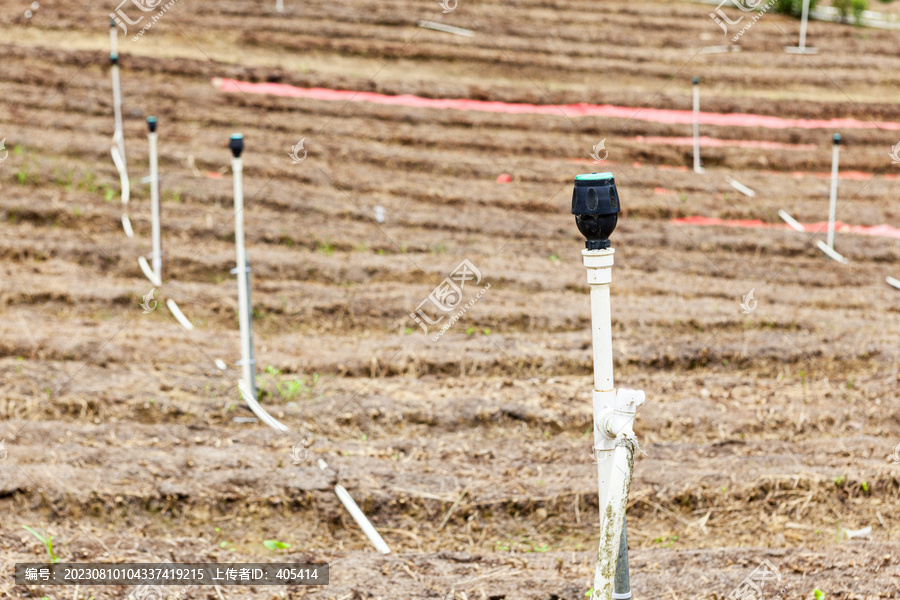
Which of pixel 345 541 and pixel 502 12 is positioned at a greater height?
pixel 502 12

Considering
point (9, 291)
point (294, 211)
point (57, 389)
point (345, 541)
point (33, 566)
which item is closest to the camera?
point (33, 566)

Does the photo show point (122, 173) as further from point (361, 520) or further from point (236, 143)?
point (361, 520)

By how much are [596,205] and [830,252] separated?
30.1 feet

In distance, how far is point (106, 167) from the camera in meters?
11.0

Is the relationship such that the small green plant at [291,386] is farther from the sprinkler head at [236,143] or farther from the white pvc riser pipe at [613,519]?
the white pvc riser pipe at [613,519]

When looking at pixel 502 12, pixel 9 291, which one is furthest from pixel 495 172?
pixel 502 12

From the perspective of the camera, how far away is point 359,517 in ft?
15.6

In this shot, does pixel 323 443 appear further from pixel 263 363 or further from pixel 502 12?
pixel 502 12

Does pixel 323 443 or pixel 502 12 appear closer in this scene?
pixel 323 443

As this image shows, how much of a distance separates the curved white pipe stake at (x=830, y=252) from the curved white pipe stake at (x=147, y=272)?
853 cm

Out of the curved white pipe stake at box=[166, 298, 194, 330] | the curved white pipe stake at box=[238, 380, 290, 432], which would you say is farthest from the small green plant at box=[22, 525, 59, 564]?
the curved white pipe stake at box=[166, 298, 194, 330]

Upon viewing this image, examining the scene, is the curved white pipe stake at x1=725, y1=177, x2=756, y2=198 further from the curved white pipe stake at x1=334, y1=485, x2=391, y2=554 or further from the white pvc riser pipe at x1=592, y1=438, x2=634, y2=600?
the white pvc riser pipe at x1=592, y1=438, x2=634, y2=600

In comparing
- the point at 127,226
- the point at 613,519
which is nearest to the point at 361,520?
the point at 613,519

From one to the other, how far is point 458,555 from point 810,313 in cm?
594
